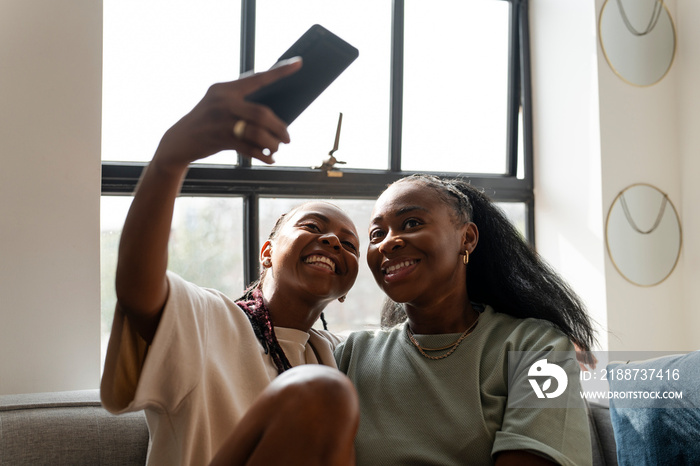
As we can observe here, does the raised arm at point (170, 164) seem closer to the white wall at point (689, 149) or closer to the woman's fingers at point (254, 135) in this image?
the woman's fingers at point (254, 135)

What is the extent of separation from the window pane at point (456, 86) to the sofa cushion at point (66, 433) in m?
1.91

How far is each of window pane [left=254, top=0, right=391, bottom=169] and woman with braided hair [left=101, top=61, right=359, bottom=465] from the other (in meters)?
1.34

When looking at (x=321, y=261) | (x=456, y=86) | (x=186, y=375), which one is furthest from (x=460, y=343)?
(x=456, y=86)

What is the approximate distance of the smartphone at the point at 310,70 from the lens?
1.03 metres

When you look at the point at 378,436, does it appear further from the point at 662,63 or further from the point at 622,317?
the point at 662,63

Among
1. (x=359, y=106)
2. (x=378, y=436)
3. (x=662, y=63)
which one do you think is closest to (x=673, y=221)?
(x=662, y=63)

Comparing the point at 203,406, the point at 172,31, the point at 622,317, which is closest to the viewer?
the point at 203,406

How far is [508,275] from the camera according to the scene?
6.10 ft

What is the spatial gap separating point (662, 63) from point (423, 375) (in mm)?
2332

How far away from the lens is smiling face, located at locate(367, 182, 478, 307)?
1.69 meters

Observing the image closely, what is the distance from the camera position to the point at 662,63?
321cm

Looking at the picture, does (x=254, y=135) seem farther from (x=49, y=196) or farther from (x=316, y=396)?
(x=49, y=196)

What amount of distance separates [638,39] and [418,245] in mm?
2119

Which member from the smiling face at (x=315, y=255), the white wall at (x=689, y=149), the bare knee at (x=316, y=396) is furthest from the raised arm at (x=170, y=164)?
the white wall at (x=689, y=149)
